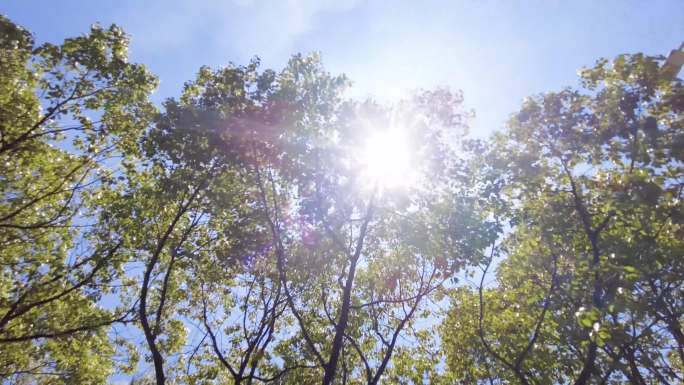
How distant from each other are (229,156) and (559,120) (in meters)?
11.6

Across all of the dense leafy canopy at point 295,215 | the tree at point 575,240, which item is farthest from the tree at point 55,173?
the tree at point 575,240

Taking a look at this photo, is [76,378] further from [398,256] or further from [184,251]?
[398,256]

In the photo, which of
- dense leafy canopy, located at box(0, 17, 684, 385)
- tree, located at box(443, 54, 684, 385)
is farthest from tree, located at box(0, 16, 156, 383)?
tree, located at box(443, 54, 684, 385)

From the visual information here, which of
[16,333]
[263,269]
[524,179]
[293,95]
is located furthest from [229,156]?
[16,333]

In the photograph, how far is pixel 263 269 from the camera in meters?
17.1

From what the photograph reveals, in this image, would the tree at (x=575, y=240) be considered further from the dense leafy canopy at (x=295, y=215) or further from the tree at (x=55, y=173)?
the tree at (x=55, y=173)

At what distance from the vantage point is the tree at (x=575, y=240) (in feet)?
32.9

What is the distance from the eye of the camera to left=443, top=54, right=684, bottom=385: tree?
10.0 m

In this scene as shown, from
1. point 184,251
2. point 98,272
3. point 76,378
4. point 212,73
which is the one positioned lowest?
point 76,378

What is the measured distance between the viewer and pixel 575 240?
45.5 ft

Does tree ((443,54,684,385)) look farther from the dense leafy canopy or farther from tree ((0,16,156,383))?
tree ((0,16,156,383))

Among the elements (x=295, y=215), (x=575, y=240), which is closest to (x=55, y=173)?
(x=295, y=215)

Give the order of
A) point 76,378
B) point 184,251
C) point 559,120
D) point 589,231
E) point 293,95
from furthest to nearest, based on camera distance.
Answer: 1. point 76,378
2. point 184,251
3. point 293,95
4. point 559,120
5. point 589,231

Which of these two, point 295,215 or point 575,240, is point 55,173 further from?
point 575,240
